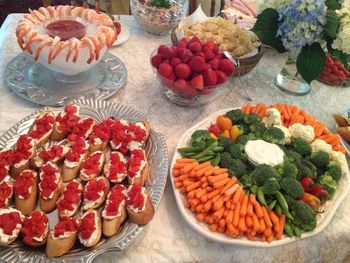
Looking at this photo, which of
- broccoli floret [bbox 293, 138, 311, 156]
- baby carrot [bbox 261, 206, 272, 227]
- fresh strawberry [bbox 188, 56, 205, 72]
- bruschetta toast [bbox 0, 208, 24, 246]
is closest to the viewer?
bruschetta toast [bbox 0, 208, 24, 246]

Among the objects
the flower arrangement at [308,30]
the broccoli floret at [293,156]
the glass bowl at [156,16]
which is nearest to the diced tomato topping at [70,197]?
the broccoli floret at [293,156]

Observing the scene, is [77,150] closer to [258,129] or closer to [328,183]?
[258,129]

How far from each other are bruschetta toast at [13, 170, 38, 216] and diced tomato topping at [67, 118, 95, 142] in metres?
0.19

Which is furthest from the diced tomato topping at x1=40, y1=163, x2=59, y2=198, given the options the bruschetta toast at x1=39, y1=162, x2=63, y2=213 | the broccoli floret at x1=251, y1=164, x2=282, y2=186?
the broccoli floret at x1=251, y1=164, x2=282, y2=186

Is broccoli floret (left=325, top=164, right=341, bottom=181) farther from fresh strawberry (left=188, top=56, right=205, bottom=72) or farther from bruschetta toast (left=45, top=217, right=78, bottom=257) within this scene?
bruschetta toast (left=45, top=217, right=78, bottom=257)

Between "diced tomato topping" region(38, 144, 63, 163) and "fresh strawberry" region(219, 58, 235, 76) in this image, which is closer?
"diced tomato topping" region(38, 144, 63, 163)

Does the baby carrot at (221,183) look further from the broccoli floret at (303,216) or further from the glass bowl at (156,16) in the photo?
the glass bowl at (156,16)

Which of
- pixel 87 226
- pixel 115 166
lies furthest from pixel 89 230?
pixel 115 166

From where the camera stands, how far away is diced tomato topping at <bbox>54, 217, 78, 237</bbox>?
84cm

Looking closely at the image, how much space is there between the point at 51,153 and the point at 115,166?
0.18m

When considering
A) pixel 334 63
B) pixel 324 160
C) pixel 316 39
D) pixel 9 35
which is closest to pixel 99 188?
pixel 324 160

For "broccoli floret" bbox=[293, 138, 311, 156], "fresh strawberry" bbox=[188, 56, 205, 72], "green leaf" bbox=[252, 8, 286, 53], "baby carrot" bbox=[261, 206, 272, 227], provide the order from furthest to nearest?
1. "green leaf" bbox=[252, 8, 286, 53]
2. "fresh strawberry" bbox=[188, 56, 205, 72]
3. "broccoli floret" bbox=[293, 138, 311, 156]
4. "baby carrot" bbox=[261, 206, 272, 227]

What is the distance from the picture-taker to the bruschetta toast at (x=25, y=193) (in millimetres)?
911

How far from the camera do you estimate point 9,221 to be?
836mm
